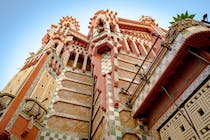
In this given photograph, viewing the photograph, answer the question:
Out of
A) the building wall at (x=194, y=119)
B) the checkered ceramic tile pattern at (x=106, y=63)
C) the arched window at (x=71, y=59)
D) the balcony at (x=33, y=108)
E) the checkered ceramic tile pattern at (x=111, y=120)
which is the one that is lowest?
the building wall at (x=194, y=119)

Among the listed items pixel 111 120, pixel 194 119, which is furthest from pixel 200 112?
pixel 111 120

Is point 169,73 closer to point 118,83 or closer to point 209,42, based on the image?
point 209,42

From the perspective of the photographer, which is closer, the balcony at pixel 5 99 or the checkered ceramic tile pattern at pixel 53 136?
the balcony at pixel 5 99

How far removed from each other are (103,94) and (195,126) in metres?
3.51

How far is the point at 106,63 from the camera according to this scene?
900cm

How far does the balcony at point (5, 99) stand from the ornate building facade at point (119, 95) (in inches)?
1.2

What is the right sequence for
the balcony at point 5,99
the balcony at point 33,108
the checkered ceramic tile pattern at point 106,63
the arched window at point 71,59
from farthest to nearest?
the arched window at point 71,59
the checkered ceramic tile pattern at point 106,63
the balcony at point 33,108
the balcony at point 5,99

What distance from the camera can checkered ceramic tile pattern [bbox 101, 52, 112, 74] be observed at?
8.43 metres

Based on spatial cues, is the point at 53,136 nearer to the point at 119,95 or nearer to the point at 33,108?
the point at 33,108

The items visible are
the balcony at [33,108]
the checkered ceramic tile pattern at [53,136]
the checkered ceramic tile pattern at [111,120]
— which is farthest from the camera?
the checkered ceramic tile pattern at [53,136]

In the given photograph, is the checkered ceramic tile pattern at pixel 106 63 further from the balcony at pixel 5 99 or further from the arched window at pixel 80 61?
the balcony at pixel 5 99

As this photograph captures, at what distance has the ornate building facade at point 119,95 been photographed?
447cm

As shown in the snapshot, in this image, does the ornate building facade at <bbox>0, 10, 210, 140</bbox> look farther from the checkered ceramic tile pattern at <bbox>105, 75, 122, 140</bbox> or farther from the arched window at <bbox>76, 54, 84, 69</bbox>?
the arched window at <bbox>76, 54, 84, 69</bbox>

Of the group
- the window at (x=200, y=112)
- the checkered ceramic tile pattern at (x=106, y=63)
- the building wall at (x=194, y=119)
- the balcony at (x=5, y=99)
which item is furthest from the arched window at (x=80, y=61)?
the window at (x=200, y=112)
